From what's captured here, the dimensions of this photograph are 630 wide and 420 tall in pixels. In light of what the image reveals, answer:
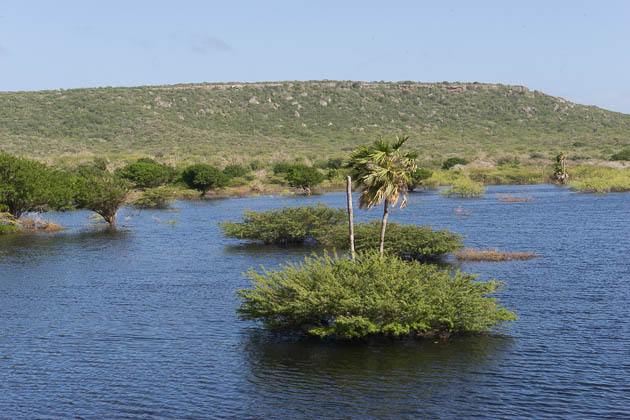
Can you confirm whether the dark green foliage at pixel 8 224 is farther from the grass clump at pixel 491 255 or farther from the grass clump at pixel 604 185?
the grass clump at pixel 604 185

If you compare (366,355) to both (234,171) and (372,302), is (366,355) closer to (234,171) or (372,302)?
(372,302)

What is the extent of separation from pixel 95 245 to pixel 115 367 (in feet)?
112

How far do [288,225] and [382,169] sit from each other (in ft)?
75.8

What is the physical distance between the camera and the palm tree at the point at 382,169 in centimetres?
3070

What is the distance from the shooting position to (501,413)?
19172mm

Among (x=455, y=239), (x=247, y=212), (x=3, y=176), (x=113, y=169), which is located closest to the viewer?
(x=455, y=239)

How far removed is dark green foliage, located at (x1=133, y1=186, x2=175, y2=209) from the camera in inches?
3775

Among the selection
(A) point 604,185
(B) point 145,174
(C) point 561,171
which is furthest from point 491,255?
(C) point 561,171

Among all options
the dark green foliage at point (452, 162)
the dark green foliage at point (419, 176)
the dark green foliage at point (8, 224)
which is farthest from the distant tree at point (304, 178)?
the dark green foliage at point (8, 224)

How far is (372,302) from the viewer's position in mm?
24078

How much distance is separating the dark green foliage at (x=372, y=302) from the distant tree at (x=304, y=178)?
89649 millimetres

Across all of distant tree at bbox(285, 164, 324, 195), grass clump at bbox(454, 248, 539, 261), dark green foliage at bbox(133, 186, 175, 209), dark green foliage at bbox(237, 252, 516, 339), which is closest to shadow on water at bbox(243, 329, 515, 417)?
dark green foliage at bbox(237, 252, 516, 339)

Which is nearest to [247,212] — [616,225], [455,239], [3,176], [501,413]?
[455,239]

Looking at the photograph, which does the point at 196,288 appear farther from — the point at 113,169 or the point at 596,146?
the point at 596,146
